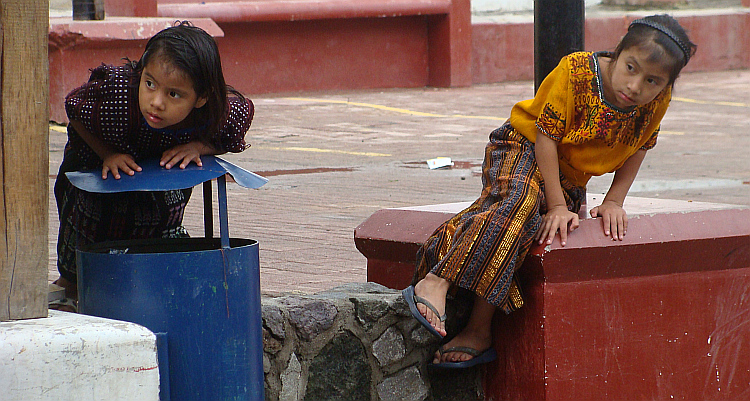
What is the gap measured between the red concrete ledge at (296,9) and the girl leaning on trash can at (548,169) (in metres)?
10.3

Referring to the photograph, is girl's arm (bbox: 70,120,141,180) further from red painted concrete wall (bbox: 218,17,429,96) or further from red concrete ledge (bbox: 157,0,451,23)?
red painted concrete wall (bbox: 218,17,429,96)

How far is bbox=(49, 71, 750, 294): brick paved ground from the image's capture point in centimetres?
506

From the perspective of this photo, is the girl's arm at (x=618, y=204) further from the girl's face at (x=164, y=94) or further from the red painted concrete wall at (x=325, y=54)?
the red painted concrete wall at (x=325, y=54)

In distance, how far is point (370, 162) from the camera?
849 cm

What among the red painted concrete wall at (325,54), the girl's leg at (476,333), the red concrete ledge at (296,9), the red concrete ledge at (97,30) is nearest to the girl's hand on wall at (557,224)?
the girl's leg at (476,333)

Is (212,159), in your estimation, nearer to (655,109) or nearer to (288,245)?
(655,109)

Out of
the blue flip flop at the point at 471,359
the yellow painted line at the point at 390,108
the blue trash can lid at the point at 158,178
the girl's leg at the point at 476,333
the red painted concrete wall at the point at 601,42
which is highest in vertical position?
the red painted concrete wall at the point at 601,42

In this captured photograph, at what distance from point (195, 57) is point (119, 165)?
33cm

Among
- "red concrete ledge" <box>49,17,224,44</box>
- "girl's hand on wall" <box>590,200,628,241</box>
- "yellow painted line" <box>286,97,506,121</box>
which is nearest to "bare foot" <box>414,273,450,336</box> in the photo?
"girl's hand on wall" <box>590,200,628,241</box>

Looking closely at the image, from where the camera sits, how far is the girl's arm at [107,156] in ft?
8.37

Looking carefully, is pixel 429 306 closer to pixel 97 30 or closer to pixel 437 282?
pixel 437 282

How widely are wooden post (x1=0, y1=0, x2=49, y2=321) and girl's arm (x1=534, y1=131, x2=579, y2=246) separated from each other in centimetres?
149

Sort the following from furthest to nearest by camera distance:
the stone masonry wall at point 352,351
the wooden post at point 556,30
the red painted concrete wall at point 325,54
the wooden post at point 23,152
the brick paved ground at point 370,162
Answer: the red painted concrete wall at point 325,54 < the brick paved ground at point 370,162 < the wooden post at point 556,30 < the stone masonry wall at point 352,351 < the wooden post at point 23,152

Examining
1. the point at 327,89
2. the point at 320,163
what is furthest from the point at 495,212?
the point at 327,89
